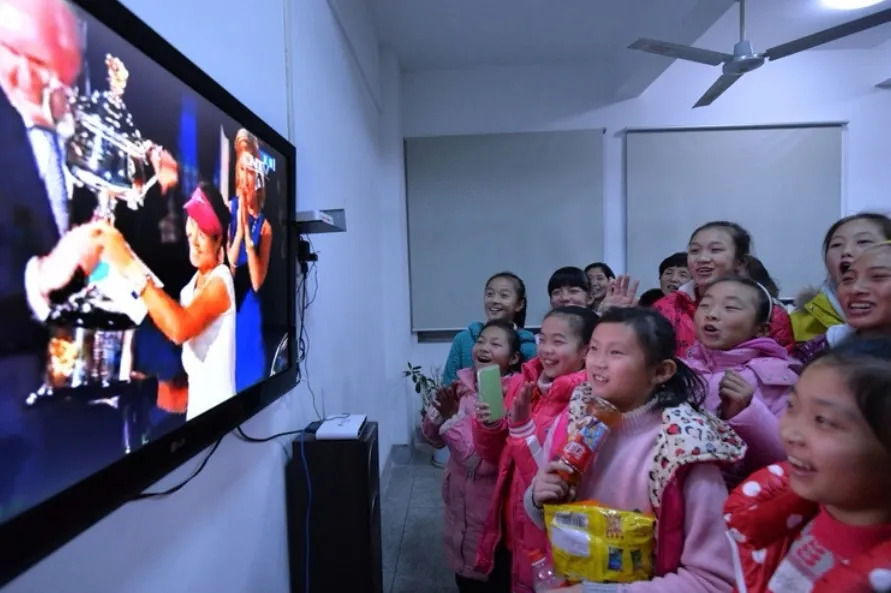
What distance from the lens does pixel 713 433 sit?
0.88 m

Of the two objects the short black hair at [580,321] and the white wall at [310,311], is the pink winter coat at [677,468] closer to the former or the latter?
the short black hair at [580,321]

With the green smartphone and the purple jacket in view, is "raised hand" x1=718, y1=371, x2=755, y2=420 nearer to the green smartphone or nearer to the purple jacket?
the purple jacket

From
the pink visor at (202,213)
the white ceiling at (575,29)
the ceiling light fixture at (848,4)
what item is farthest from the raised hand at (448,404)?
the ceiling light fixture at (848,4)

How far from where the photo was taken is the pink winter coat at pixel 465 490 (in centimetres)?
169

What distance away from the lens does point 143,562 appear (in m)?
0.91

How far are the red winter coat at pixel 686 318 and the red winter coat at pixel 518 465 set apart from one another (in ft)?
1.88

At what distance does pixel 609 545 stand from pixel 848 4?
424cm

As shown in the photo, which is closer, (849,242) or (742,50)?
(849,242)

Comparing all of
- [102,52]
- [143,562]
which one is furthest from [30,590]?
[102,52]

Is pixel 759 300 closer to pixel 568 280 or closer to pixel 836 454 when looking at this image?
pixel 836 454

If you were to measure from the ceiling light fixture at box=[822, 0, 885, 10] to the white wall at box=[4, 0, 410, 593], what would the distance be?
10.4 feet

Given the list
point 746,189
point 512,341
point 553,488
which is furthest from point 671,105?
point 553,488

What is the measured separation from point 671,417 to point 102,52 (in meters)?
1.19

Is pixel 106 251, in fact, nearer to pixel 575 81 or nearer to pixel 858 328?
pixel 858 328
